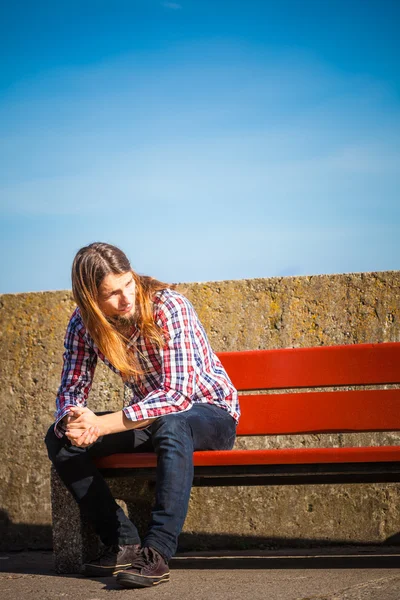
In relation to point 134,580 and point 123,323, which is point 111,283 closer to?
point 123,323

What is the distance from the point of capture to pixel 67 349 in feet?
10.7

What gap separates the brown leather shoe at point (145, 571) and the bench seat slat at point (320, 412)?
102 centimetres

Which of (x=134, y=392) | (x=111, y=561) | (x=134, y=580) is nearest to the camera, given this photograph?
(x=134, y=580)

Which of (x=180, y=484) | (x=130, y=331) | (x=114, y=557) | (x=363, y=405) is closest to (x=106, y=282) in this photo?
(x=130, y=331)

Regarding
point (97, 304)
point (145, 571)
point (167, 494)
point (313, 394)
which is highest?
point (97, 304)

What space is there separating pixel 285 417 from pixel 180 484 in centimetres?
97

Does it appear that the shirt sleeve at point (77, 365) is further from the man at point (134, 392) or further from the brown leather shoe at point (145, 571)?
the brown leather shoe at point (145, 571)

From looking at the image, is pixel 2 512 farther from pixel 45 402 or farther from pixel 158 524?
pixel 158 524

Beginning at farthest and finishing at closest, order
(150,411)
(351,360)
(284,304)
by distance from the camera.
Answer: (284,304) → (351,360) → (150,411)

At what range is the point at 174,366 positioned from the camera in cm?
293

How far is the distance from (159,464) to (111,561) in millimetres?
570

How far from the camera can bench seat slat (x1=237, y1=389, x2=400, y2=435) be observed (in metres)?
3.40

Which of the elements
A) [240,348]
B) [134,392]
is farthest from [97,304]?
[240,348]

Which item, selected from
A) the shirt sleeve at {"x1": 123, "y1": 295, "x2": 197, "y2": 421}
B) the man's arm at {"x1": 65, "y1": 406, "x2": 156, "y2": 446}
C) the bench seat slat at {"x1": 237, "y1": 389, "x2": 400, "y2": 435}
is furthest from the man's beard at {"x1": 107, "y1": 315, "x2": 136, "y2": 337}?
the bench seat slat at {"x1": 237, "y1": 389, "x2": 400, "y2": 435}
